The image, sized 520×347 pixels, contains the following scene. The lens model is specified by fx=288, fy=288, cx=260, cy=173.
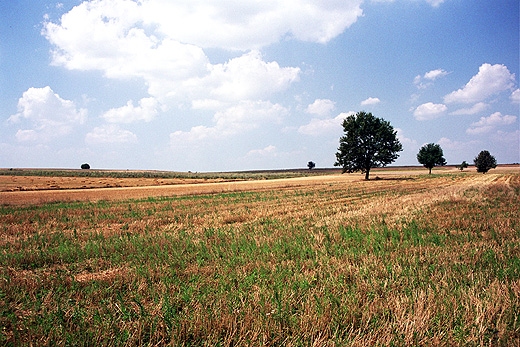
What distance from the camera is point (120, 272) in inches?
234

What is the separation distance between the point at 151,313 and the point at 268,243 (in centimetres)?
419

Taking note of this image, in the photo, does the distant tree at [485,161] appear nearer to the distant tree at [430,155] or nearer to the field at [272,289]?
the distant tree at [430,155]

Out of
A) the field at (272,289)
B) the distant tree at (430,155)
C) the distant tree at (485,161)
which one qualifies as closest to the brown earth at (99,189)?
the field at (272,289)

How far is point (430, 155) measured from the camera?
9044 cm

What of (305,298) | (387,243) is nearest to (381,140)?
(387,243)

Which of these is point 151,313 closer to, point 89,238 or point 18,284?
point 18,284

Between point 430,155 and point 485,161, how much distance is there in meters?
18.4

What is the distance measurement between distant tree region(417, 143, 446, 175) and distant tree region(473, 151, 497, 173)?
1160 cm

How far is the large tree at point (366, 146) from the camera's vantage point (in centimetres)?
6112

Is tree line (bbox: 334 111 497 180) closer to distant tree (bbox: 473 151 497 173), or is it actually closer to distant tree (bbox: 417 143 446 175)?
distant tree (bbox: 417 143 446 175)

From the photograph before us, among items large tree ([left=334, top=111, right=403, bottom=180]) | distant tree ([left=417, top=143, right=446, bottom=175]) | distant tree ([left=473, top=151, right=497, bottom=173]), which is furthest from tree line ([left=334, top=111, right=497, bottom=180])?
distant tree ([left=473, top=151, right=497, bottom=173])

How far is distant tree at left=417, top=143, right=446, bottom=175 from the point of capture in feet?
297

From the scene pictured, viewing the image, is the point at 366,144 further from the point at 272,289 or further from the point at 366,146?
the point at 272,289

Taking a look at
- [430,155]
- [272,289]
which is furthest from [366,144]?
[272,289]
